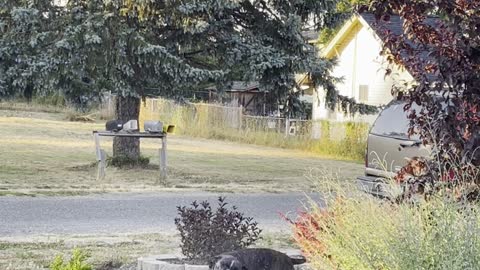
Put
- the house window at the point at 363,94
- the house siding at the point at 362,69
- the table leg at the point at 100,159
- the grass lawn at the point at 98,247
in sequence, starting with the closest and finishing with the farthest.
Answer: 1. the grass lawn at the point at 98,247
2. the table leg at the point at 100,159
3. the house siding at the point at 362,69
4. the house window at the point at 363,94

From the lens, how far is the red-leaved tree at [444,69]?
5785mm

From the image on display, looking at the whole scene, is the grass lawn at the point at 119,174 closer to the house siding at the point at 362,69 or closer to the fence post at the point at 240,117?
the fence post at the point at 240,117

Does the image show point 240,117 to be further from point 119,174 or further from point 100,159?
point 100,159

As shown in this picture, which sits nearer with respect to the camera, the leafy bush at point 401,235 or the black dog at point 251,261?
the leafy bush at point 401,235

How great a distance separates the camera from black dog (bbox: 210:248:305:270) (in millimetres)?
5281

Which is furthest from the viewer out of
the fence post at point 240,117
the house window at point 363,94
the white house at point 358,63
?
the fence post at point 240,117

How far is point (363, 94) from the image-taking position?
29000mm

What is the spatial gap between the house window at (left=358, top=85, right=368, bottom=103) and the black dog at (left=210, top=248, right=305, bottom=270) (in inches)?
916

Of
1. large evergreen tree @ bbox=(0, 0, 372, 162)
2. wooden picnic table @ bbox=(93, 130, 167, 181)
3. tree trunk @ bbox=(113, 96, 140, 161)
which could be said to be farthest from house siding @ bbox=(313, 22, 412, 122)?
wooden picnic table @ bbox=(93, 130, 167, 181)

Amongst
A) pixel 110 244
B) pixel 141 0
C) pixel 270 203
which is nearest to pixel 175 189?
pixel 270 203

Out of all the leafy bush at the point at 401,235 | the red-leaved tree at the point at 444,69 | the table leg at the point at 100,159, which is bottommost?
the table leg at the point at 100,159

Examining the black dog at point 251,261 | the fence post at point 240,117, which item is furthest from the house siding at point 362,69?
the black dog at point 251,261

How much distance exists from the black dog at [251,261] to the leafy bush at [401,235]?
0.25m

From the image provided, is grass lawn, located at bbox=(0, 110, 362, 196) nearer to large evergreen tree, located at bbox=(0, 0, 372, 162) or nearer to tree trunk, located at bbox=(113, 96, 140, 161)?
tree trunk, located at bbox=(113, 96, 140, 161)
